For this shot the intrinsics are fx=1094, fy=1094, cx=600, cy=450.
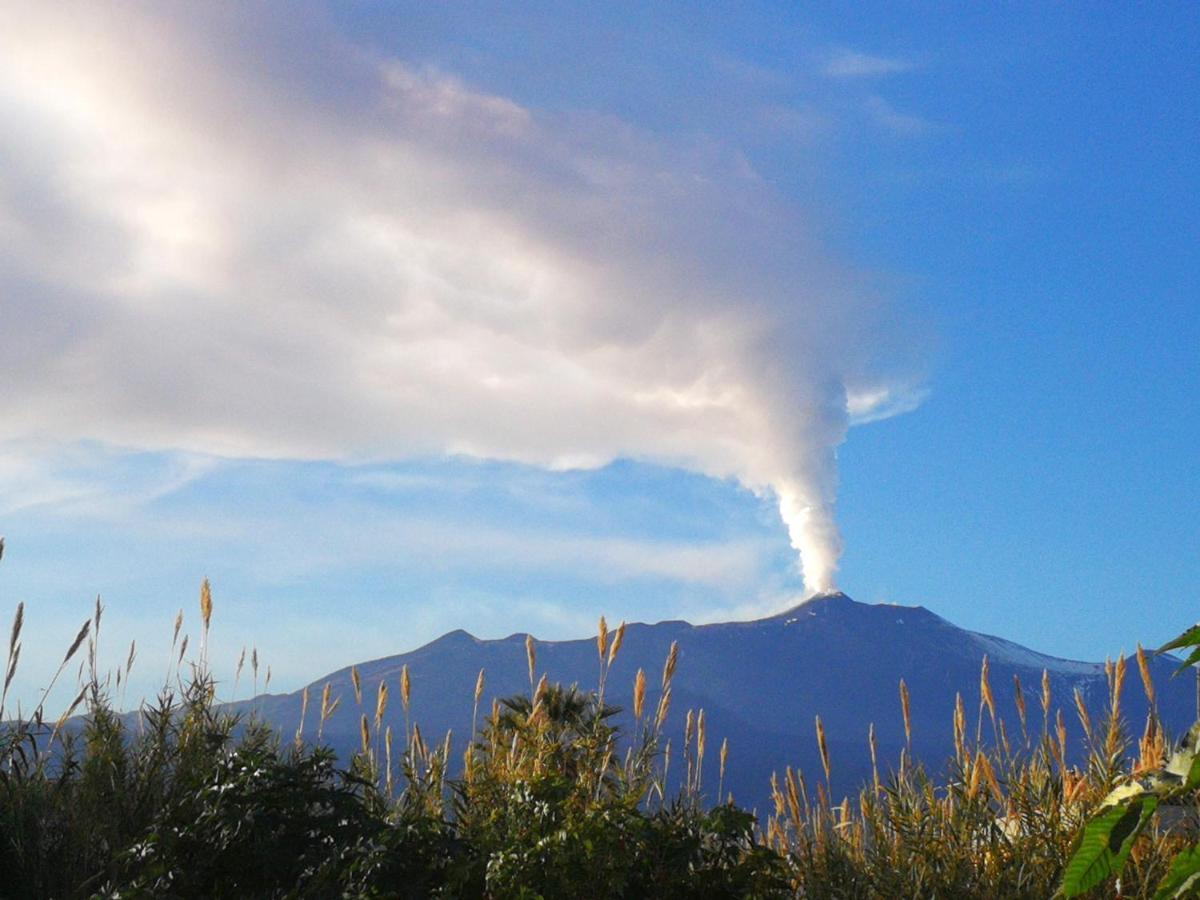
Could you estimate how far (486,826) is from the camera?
4.84 m

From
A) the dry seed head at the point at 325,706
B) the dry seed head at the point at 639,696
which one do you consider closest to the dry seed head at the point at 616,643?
the dry seed head at the point at 639,696

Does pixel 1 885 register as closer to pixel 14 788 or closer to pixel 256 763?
pixel 14 788

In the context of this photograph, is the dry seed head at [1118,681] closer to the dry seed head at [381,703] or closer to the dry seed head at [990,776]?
the dry seed head at [990,776]

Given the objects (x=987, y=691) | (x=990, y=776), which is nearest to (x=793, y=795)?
(x=990, y=776)

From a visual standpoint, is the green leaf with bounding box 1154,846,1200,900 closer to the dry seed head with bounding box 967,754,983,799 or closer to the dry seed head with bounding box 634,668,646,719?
the dry seed head with bounding box 967,754,983,799

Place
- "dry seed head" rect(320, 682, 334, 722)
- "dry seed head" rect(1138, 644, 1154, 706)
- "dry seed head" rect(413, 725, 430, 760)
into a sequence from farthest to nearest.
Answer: "dry seed head" rect(320, 682, 334, 722) < "dry seed head" rect(413, 725, 430, 760) < "dry seed head" rect(1138, 644, 1154, 706)

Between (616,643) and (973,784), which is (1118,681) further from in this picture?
(616,643)

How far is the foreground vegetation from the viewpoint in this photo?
436 centimetres

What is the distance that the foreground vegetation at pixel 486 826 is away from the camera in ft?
14.3

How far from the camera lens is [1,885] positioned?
4.47 metres

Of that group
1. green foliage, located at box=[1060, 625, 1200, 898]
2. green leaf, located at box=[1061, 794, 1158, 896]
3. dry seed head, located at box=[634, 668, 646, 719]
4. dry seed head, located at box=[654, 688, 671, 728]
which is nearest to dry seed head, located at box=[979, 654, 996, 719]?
dry seed head, located at box=[654, 688, 671, 728]

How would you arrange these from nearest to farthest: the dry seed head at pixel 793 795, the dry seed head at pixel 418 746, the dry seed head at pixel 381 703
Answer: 1. the dry seed head at pixel 793 795
2. the dry seed head at pixel 418 746
3. the dry seed head at pixel 381 703

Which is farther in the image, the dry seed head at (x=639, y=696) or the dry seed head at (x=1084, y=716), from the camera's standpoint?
the dry seed head at (x=639, y=696)

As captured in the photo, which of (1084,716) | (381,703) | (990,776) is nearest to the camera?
(990,776)
